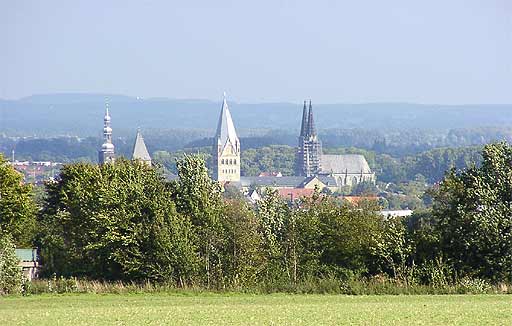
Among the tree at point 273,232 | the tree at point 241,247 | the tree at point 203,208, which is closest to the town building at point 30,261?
the tree at point 203,208

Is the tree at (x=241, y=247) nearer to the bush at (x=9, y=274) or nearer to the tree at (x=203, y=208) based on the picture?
the tree at (x=203, y=208)

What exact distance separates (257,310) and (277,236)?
35.8 feet

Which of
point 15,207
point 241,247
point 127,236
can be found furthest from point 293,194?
point 241,247

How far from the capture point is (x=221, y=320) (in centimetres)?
1905

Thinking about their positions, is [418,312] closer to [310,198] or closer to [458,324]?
[458,324]

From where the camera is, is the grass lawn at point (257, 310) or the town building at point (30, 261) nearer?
the grass lawn at point (257, 310)

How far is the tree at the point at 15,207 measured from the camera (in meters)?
40.0

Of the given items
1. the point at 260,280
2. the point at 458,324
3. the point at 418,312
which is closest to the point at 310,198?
the point at 260,280

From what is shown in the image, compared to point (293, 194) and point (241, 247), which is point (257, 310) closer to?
point (241, 247)

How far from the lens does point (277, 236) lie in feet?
104

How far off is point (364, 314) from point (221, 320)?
2.43 metres

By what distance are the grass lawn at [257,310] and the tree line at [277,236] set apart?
3508 mm

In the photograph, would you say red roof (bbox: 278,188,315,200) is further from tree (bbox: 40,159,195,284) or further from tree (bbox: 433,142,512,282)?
tree (bbox: 40,159,195,284)

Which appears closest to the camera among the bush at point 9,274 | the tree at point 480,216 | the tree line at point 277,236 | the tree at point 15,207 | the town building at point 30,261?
the bush at point 9,274
